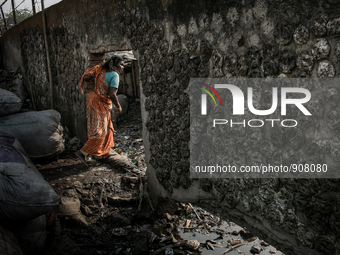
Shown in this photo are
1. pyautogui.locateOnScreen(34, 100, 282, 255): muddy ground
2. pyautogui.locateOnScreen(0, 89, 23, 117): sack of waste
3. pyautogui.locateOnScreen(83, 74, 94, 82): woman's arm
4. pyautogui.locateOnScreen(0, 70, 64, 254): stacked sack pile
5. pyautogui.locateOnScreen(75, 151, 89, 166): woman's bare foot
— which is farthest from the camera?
pyautogui.locateOnScreen(75, 151, 89, 166): woman's bare foot

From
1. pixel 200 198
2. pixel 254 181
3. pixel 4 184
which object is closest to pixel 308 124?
pixel 254 181

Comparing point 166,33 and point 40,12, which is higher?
point 40,12

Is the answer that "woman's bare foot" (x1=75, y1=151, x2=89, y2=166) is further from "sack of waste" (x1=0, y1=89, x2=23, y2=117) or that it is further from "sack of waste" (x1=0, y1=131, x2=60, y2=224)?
"sack of waste" (x1=0, y1=131, x2=60, y2=224)

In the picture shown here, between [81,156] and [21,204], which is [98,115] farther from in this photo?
[21,204]

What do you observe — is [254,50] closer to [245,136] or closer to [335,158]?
[245,136]

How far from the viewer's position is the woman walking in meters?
3.77

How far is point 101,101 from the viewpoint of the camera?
390 centimetres

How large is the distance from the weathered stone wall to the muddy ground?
42cm

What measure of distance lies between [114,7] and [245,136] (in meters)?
2.22

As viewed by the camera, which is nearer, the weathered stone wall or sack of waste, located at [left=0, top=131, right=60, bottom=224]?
the weathered stone wall

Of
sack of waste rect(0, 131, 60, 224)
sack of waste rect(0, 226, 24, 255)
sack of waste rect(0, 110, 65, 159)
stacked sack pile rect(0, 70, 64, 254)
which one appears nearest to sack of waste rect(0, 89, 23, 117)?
sack of waste rect(0, 110, 65, 159)

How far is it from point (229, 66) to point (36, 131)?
2.82 m

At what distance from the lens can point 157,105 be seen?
2779 mm

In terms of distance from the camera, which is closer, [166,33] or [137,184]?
[166,33]
